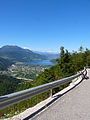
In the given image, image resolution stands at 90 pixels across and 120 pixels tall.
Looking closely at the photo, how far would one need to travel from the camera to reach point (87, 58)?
53375mm

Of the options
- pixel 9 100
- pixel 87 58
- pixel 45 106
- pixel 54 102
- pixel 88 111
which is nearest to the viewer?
pixel 9 100

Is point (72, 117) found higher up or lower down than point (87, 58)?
lower down

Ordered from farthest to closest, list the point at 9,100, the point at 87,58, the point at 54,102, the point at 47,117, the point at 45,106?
1. the point at 87,58
2. the point at 54,102
3. the point at 45,106
4. the point at 47,117
5. the point at 9,100

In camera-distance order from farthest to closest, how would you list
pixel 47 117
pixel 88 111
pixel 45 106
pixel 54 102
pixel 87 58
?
pixel 87 58 < pixel 54 102 < pixel 45 106 < pixel 88 111 < pixel 47 117

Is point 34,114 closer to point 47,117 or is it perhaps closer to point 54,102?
point 47,117

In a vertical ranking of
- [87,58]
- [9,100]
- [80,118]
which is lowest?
[80,118]

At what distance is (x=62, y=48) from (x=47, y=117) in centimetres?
4672

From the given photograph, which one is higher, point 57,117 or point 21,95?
point 21,95

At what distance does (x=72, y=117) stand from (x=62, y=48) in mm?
46525

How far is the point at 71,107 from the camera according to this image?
28.9 ft

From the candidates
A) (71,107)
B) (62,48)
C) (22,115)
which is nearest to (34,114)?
(22,115)

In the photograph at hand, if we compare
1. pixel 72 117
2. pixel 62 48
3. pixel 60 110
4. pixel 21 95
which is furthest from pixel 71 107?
pixel 62 48

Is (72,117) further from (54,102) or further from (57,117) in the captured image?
(54,102)

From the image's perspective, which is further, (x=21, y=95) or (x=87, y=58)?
(x=87, y=58)
